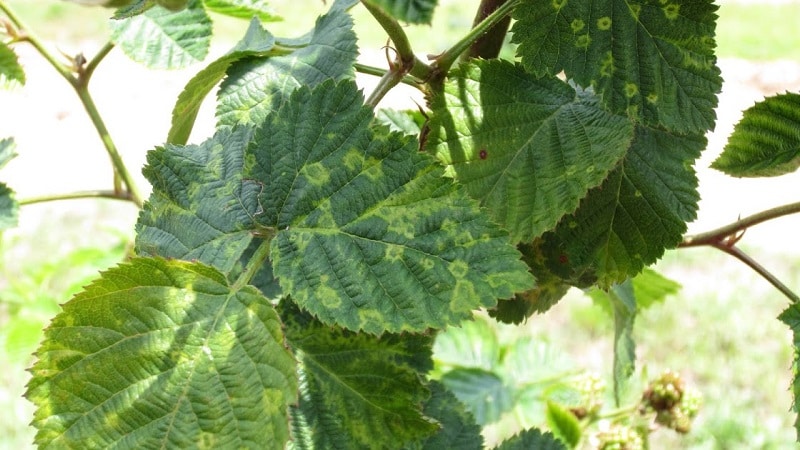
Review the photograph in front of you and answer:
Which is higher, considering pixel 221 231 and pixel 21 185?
pixel 21 185

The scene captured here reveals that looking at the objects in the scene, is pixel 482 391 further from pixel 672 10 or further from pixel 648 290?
pixel 672 10

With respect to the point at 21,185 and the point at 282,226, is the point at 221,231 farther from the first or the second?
the point at 21,185

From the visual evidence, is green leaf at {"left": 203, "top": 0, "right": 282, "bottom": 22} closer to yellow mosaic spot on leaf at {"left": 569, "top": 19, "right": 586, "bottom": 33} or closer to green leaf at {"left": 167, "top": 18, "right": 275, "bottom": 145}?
green leaf at {"left": 167, "top": 18, "right": 275, "bottom": 145}

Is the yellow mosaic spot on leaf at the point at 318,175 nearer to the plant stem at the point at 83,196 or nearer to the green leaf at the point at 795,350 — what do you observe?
the green leaf at the point at 795,350

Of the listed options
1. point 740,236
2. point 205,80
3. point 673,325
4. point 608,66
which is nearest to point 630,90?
point 608,66

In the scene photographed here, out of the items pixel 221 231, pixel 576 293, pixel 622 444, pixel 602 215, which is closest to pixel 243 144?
pixel 221 231

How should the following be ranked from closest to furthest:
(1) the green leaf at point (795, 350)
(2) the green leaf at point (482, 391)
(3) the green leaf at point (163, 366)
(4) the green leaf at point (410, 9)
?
(4) the green leaf at point (410, 9), (3) the green leaf at point (163, 366), (1) the green leaf at point (795, 350), (2) the green leaf at point (482, 391)

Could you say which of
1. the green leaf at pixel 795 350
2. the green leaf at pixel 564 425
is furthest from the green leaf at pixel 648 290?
the green leaf at pixel 795 350
